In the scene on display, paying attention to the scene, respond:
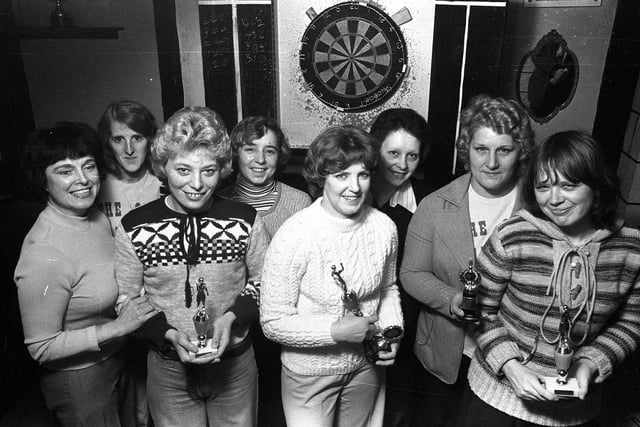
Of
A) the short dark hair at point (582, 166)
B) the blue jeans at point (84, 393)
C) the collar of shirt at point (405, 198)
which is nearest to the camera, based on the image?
the short dark hair at point (582, 166)

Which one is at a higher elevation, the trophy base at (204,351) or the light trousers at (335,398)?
the trophy base at (204,351)

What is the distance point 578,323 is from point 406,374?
2.20 feet

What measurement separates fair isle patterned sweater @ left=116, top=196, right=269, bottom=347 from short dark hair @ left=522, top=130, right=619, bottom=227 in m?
0.72

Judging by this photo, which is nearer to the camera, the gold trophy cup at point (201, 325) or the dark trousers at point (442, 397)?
the gold trophy cup at point (201, 325)

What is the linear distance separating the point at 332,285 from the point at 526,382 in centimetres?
50

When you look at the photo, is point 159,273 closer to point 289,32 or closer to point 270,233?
point 270,233

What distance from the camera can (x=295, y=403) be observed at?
1.40 metres

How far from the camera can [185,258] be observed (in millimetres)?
1297

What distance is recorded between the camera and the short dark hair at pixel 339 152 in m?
1.25

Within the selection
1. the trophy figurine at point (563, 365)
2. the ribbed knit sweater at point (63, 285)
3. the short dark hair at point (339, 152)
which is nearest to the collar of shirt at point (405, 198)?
the short dark hair at point (339, 152)

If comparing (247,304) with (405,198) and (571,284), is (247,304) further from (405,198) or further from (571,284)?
(571,284)

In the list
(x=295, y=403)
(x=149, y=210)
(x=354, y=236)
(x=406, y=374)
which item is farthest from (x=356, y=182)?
(x=406, y=374)

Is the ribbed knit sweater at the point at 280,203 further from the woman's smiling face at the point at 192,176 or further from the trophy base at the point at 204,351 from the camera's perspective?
the trophy base at the point at 204,351

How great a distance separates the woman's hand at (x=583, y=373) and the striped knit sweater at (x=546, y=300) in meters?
0.02
